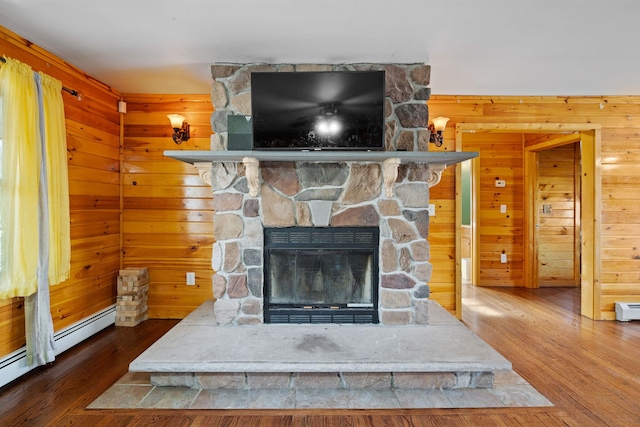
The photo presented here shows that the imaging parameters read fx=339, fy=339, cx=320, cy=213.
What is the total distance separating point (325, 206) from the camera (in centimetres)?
258

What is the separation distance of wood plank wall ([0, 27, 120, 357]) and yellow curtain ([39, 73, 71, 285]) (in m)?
0.23

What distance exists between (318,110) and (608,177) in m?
3.21

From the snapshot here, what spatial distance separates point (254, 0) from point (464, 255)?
4.95 meters

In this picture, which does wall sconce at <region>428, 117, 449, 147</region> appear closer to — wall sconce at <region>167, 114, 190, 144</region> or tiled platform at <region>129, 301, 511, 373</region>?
tiled platform at <region>129, 301, 511, 373</region>

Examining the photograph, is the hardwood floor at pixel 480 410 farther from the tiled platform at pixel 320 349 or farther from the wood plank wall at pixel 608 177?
the wood plank wall at pixel 608 177

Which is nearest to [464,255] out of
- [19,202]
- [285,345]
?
[285,345]

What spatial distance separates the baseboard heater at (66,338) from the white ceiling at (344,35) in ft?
6.99

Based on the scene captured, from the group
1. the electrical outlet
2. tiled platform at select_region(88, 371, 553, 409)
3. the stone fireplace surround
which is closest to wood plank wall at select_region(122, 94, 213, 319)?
the electrical outlet

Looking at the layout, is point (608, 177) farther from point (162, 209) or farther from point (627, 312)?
point (162, 209)

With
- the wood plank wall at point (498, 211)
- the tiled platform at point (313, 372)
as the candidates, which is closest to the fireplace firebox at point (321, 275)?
the tiled platform at point (313, 372)

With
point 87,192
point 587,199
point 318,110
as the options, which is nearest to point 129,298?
point 87,192

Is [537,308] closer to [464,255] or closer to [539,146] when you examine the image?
[464,255]

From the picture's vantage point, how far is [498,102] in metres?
3.48

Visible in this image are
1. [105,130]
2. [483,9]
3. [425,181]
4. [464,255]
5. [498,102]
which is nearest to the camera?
[483,9]
